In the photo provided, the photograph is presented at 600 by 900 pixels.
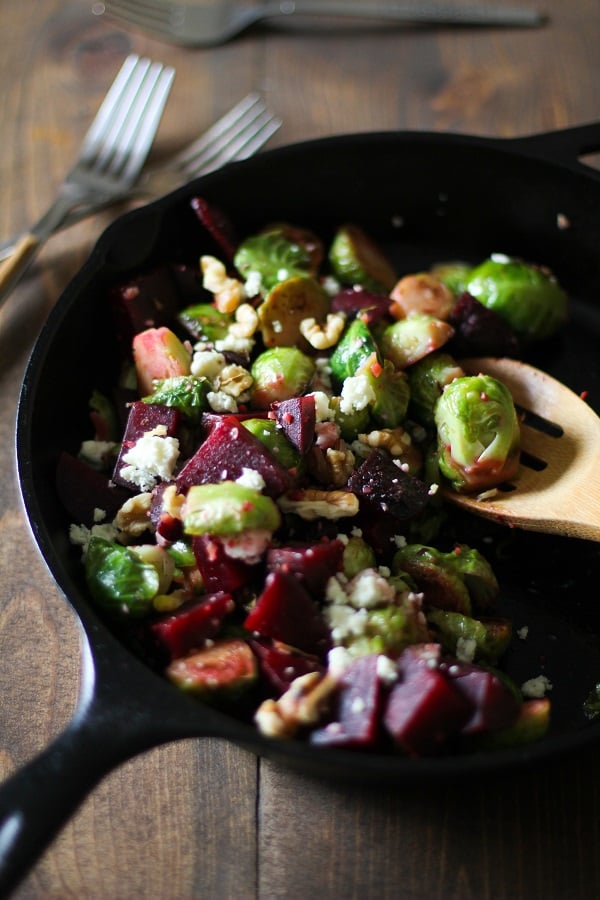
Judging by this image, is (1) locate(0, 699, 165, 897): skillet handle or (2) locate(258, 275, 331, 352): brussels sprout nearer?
(1) locate(0, 699, 165, 897): skillet handle

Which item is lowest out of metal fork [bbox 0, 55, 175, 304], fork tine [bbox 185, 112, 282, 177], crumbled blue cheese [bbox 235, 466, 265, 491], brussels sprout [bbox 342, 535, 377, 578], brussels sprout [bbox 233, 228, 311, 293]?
brussels sprout [bbox 342, 535, 377, 578]

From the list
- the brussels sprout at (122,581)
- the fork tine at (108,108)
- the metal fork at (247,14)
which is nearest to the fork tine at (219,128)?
the fork tine at (108,108)

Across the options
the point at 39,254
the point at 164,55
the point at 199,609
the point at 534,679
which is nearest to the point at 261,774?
the point at 199,609

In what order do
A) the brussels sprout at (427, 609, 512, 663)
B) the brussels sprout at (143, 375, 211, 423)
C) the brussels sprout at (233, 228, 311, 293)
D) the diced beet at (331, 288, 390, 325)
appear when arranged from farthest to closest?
the brussels sprout at (233, 228, 311, 293), the diced beet at (331, 288, 390, 325), the brussels sprout at (143, 375, 211, 423), the brussels sprout at (427, 609, 512, 663)

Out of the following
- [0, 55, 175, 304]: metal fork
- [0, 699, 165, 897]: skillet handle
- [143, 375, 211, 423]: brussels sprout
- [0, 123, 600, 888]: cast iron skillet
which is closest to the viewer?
[0, 699, 165, 897]: skillet handle

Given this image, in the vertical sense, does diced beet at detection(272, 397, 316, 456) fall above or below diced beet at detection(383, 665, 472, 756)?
above

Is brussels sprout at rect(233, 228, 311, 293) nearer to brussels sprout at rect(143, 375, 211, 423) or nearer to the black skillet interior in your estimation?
the black skillet interior

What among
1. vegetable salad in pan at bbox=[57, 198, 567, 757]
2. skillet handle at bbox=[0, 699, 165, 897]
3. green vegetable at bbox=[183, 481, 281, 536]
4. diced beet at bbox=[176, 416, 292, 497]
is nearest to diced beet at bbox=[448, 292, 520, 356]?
vegetable salad in pan at bbox=[57, 198, 567, 757]

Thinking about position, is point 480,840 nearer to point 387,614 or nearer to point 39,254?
point 387,614
